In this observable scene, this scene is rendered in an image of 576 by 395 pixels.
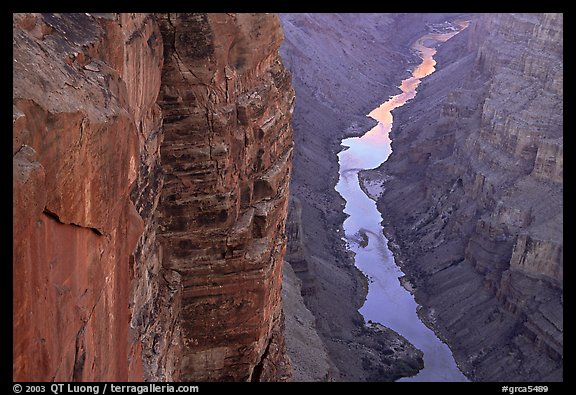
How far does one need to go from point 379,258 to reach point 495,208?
9.00 metres

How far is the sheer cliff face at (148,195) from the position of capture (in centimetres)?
984

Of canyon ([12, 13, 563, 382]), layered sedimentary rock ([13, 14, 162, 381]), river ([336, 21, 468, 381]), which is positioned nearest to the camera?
layered sedimentary rock ([13, 14, 162, 381])

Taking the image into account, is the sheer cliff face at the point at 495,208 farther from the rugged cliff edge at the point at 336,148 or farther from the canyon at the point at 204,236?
the rugged cliff edge at the point at 336,148

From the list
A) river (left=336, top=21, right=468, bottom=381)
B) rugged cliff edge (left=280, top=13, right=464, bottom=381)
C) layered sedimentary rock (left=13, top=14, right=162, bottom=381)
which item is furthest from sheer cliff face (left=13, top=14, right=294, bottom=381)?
river (left=336, top=21, right=468, bottom=381)

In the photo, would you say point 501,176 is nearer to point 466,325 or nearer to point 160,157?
point 466,325

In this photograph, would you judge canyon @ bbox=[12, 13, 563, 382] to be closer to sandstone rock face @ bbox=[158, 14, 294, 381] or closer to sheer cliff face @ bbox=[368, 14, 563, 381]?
sandstone rock face @ bbox=[158, 14, 294, 381]

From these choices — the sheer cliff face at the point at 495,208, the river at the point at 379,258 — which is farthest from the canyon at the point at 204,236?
the river at the point at 379,258

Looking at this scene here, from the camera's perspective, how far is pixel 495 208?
2114 inches

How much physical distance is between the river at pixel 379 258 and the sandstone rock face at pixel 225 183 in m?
22.2

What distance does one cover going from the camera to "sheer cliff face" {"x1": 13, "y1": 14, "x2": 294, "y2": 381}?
387 inches

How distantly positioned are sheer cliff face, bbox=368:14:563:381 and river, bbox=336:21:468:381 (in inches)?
41.8

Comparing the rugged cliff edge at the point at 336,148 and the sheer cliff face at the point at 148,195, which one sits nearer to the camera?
the sheer cliff face at the point at 148,195
